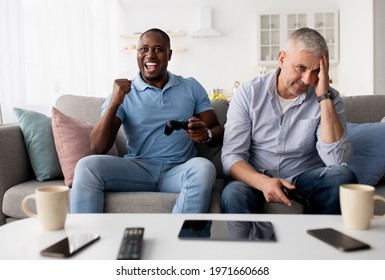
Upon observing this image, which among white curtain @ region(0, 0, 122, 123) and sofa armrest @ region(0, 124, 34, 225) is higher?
white curtain @ region(0, 0, 122, 123)

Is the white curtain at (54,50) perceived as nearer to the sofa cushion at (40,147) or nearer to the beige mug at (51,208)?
the sofa cushion at (40,147)

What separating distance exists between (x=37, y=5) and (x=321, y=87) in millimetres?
2796

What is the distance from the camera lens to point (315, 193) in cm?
161

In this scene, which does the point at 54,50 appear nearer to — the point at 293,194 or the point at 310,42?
the point at 310,42

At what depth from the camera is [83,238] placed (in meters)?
0.92

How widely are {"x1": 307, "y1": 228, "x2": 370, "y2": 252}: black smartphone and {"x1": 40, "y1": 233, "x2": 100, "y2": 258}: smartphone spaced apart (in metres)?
0.50

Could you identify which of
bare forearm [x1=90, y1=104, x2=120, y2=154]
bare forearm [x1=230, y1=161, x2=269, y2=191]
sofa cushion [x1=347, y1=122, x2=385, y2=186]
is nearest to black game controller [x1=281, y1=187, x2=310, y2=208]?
bare forearm [x1=230, y1=161, x2=269, y2=191]

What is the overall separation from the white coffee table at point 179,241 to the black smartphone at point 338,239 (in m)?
0.01

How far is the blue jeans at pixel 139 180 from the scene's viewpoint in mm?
1628

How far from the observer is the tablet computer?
3.05 ft

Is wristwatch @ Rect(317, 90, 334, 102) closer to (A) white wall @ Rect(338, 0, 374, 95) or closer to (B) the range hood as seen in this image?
(A) white wall @ Rect(338, 0, 374, 95)

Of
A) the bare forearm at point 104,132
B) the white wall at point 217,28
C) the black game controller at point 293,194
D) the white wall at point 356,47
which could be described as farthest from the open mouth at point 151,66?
the white wall at point 217,28
